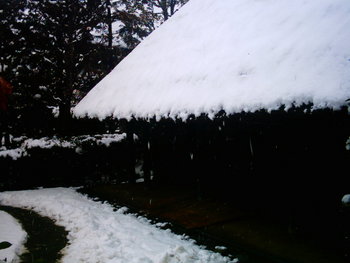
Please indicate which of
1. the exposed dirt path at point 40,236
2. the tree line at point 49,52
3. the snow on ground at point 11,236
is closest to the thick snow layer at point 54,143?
the exposed dirt path at point 40,236

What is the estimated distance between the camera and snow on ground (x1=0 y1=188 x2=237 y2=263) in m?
4.66

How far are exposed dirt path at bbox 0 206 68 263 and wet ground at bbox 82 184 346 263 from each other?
1922 millimetres

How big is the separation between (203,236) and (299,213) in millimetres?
2094

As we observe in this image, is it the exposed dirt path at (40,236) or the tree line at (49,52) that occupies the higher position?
the tree line at (49,52)

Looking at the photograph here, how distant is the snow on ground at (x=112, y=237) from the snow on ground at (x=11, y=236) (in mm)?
772

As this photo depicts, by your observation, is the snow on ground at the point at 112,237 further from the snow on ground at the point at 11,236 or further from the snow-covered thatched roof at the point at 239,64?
the snow-covered thatched roof at the point at 239,64

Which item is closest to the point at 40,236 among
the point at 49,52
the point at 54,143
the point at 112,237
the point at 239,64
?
the point at 112,237

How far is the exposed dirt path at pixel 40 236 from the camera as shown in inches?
194

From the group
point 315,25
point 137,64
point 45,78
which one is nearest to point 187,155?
point 137,64

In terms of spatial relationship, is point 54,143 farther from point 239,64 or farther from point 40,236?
point 239,64

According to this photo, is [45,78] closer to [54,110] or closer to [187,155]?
[54,110]

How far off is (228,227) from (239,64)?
125 inches

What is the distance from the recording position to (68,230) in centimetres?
621

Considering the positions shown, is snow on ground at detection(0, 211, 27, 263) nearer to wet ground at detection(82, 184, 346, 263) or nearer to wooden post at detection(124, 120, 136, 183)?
wet ground at detection(82, 184, 346, 263)
